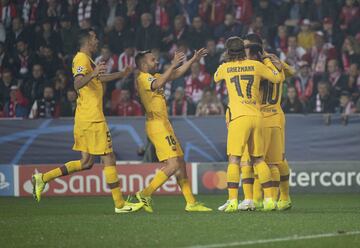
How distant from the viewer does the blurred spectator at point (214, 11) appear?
76.6 ft

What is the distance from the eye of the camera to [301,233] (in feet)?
33.5

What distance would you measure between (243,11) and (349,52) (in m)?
2.72

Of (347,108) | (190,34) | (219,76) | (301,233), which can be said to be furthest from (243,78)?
(190,34)

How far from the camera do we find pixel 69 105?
2125 centimetres

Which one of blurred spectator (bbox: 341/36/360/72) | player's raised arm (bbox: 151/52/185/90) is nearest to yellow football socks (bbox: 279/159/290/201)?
player's raised arm (bbox: 151/52/185/90)

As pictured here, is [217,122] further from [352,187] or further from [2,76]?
[2,76]

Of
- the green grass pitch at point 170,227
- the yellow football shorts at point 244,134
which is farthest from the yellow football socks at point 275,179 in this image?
the yellow football shorts at point 244,134

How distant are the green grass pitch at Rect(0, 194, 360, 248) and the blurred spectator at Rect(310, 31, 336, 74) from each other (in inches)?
294

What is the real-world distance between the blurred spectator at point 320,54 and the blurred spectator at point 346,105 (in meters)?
1.28

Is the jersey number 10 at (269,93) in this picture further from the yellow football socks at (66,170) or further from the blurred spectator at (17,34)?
the blurred spectator at (17,34)

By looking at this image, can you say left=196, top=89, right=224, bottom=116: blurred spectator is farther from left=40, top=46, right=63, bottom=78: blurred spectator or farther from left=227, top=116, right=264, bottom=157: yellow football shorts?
left=227, top=116, right=264, bottom=157: yellow football shorts

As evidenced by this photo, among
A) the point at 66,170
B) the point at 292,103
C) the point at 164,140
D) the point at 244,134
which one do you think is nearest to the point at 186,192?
the point at 164,140

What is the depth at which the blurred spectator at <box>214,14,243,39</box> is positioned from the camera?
22.8m

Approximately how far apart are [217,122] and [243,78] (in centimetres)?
701
